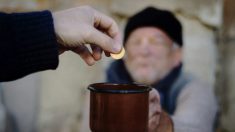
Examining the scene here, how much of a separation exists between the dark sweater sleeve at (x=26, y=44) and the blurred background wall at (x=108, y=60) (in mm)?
1509

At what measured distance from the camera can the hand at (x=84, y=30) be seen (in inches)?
31.1

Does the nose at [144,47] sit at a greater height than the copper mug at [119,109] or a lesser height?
greater

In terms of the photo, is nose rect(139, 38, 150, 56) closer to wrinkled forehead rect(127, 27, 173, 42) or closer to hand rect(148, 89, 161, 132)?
wrinkled forehead rect(127, 27, 173, 42)

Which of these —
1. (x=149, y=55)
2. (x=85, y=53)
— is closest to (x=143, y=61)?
(x=149, y=55)

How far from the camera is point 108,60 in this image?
8.46ft

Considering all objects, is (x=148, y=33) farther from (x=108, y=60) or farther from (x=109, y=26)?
(x=109, y=26)

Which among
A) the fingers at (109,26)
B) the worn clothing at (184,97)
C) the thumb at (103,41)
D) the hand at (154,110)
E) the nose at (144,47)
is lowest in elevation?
the worn clothing at (184,97)

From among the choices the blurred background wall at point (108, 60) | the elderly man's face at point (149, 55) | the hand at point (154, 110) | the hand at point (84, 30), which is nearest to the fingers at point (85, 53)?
the hand at point (84, 30)

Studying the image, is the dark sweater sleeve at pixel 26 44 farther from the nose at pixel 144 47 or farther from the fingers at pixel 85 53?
the nose at pixel 144 47

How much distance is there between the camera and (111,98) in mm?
754

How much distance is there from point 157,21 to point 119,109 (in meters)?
1.37

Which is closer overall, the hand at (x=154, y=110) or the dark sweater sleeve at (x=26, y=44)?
the dark sweater sleeve at (x=26, y=44)

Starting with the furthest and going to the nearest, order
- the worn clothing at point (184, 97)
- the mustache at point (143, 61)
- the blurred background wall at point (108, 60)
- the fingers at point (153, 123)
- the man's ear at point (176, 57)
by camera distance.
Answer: the blurred background wall at point (108, 60) < the man's ear at point (176, 57) < the mustache at point (143, 61) < the worn clothing at point (184, 97) < the fingers at point (153, 123)

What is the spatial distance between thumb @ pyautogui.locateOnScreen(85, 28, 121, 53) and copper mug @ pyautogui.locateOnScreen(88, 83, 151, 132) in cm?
10
